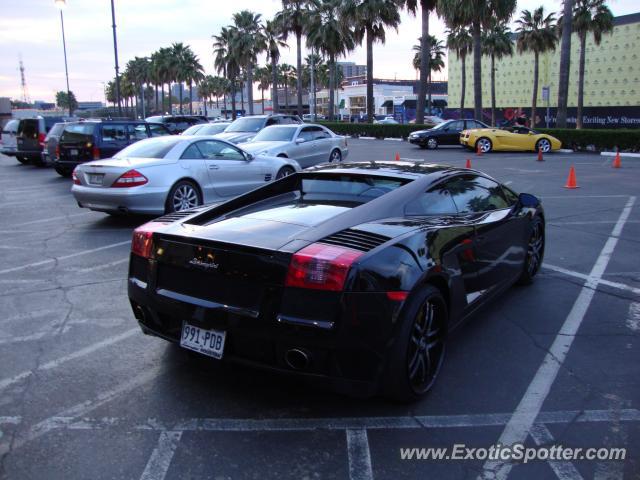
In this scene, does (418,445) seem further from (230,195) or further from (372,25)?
(372,25)

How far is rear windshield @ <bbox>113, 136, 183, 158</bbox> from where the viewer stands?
9.67 m

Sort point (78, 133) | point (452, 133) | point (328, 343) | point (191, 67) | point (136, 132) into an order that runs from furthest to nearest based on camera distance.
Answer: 1. point (191, 67)
2. point (452, 133)
3. point (136, 132)
4. point (78, 133)
5. point (328, 343)

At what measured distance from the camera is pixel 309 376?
3.20m

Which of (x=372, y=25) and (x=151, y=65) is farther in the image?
(x=151, y=65)

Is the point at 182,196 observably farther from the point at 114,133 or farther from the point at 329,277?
the point at 329,277

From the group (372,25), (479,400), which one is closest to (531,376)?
(479,400)

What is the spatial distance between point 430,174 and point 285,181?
1187 mm

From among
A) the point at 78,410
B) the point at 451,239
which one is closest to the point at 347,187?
the point at 451,239

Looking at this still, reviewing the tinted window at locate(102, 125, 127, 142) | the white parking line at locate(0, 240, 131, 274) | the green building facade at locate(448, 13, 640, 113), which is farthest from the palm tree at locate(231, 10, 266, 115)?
the white parking line at locate(0, 240, 131, 274)

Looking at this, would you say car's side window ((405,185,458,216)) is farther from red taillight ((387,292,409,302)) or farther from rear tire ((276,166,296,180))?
rear tire ((276,166,296,180))

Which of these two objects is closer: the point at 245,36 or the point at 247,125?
the point at 247,125

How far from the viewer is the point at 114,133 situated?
590 inches

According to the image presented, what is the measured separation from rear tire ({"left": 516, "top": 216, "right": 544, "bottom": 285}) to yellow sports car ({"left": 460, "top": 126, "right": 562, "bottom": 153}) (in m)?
19.1

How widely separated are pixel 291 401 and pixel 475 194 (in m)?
2.47
